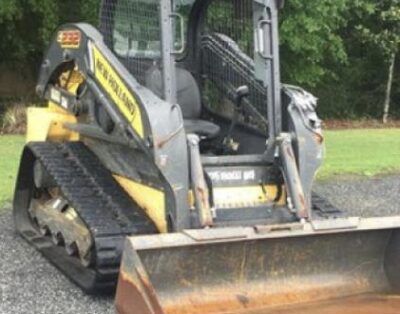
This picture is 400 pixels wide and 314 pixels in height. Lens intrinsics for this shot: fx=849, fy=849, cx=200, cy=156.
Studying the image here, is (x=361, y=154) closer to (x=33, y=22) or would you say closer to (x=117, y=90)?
(x=117, y=90)

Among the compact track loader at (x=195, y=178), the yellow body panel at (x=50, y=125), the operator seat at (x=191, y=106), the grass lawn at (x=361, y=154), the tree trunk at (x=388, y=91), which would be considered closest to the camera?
the compact track loader at (x=195, y=178)

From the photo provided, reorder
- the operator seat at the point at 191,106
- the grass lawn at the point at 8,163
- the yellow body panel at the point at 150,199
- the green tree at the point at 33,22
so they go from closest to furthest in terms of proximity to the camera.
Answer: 1. the yellow body panel at the point at 150,199
2. the operator seat at the point at 191,106
3. the grass lawn at the point at 8,163
4. the green tree at the point at 33,22

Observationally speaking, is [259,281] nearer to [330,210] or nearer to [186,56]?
[330,210]

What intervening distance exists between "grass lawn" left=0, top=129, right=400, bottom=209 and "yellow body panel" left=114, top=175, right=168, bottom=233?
330 centimetres

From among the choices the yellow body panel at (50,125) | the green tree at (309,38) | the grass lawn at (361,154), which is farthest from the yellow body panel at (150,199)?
the green tree at (309,38)

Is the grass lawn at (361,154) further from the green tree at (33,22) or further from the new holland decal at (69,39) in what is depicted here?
the green tree at (33,22)

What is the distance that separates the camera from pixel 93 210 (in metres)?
6.20

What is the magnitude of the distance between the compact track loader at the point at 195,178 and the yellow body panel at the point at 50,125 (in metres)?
0.05

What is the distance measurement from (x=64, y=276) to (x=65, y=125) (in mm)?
1659

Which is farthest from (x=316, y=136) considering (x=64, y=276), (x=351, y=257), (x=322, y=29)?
(x=322, y=29)

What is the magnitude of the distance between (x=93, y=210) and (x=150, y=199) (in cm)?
43

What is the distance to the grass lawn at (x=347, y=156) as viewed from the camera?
1164cm

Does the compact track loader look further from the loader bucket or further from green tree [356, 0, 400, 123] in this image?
green tree [356, 0, 400, 123]

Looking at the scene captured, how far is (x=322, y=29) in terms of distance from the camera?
73.4 feet
